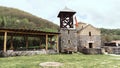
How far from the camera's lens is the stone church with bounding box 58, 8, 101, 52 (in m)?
26.5

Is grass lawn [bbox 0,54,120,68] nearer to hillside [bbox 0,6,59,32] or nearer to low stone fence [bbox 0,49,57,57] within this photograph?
low stone fence [bbox 0,49,57,57]

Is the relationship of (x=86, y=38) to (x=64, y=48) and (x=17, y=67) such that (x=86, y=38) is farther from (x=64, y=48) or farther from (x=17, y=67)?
(x=17, y=67)

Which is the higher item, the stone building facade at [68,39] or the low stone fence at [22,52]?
the stone building facade at [68,39]

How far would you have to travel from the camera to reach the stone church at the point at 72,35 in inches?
1043

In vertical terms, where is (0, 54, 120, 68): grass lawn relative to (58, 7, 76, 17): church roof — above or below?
below

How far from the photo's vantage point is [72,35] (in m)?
26.5

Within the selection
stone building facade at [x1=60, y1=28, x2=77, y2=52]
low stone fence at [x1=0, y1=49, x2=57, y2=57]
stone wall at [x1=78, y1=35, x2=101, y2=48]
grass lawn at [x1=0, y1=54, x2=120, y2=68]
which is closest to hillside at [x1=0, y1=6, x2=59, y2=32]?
stone wall at [x1=78, y1=35, x2=101, y2=48]

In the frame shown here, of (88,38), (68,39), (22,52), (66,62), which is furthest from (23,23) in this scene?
(66,62)

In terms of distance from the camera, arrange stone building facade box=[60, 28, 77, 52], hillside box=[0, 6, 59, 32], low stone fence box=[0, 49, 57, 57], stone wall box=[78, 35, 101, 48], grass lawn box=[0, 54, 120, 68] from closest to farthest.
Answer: grass lawn box=[0, 54, 120, 68]
low stone fence box=[0, 49, 57, 57]
stone building facade box=[60, 28, 77, 52]
stone wall box=[78, 35, 101, 48]
hillside box=[0, 6, 59, 32]

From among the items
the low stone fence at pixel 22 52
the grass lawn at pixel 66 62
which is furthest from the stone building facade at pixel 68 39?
the grass lawn at pixel 66 62

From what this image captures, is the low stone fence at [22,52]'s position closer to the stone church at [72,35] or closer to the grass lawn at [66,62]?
the grass lawn at [66,62]

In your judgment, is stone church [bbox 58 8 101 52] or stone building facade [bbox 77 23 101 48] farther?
stone building facade [bbox 77 23 101 48]

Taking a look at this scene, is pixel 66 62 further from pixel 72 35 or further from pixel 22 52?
pixel 72 35

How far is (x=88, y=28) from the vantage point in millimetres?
30438
